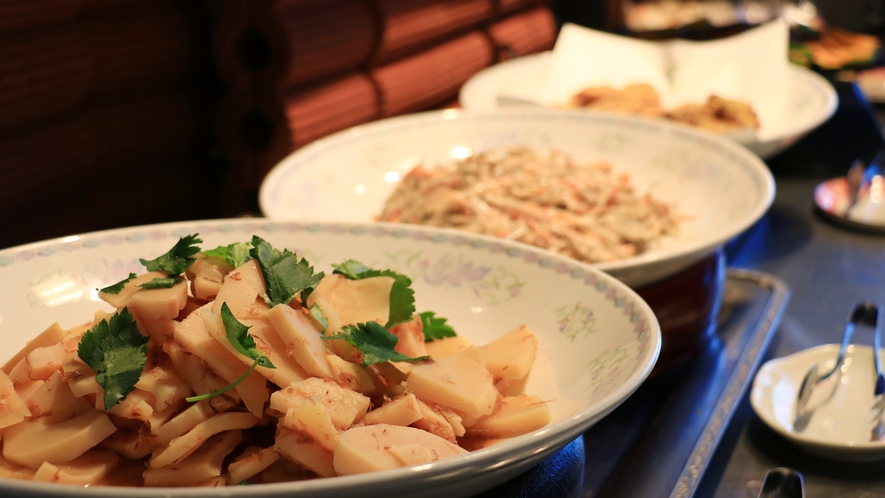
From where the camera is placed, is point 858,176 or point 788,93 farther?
point 788,93

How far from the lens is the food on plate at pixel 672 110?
1.75 m

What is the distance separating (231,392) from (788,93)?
185cm

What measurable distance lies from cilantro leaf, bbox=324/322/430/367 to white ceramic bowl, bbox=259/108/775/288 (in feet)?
1.57

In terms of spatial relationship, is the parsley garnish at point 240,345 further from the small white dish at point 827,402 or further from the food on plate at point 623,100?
the food on plate at point 623,100

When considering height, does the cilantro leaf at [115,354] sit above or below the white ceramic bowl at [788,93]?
above

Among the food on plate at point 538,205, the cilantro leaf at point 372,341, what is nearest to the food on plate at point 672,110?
the food on plate at point 538,205

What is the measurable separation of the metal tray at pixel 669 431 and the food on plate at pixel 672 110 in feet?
2.34

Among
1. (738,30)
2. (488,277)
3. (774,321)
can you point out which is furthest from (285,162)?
(738,30)

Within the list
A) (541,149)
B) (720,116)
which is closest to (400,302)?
(541,149)

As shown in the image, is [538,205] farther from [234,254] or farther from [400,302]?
[234,254]

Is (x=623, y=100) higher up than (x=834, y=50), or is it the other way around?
(x=623, y=100)

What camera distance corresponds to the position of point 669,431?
0.85 m

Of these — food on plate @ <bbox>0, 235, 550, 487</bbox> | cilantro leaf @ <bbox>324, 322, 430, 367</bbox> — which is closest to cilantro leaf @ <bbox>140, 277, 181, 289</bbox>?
food on plate @ <bbox>0, 235, 550, 487</bbox>

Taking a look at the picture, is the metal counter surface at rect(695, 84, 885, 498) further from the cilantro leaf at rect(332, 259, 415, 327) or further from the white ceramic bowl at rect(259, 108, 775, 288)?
the cilantro leaf at rect(332, 259, 415, 327)
